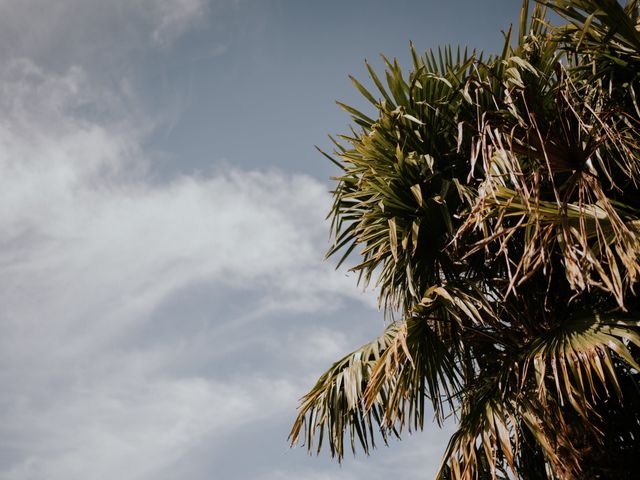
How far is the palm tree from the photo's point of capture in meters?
3.29

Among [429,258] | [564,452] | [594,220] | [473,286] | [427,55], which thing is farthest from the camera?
[427,55]

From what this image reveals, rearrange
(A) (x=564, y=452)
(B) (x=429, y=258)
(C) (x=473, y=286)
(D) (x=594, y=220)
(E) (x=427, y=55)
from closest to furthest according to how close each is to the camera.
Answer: (D) (x=594, y=220), (A) (x=564, y=452), (C) (x=473, y=286), (B) (x=429, y=258), (E) (x=427, y=55)

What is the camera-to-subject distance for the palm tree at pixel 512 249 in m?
3.29

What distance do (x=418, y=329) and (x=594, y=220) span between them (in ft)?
4.62

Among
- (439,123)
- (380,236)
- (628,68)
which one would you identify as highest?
(439,123)

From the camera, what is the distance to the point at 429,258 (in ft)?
15.1

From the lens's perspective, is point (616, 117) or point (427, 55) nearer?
point (616, 117)

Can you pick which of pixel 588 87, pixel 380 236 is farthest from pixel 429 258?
pixel 588 87

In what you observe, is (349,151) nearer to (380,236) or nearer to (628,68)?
(380,236)

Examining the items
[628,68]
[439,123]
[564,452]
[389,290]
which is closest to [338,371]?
[389,290]

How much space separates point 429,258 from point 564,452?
1.74 m

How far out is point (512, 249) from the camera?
14.3ft

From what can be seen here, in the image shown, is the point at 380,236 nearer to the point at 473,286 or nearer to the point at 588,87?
the point at 473,286

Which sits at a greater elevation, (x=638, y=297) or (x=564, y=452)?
(x=638, y=297)
